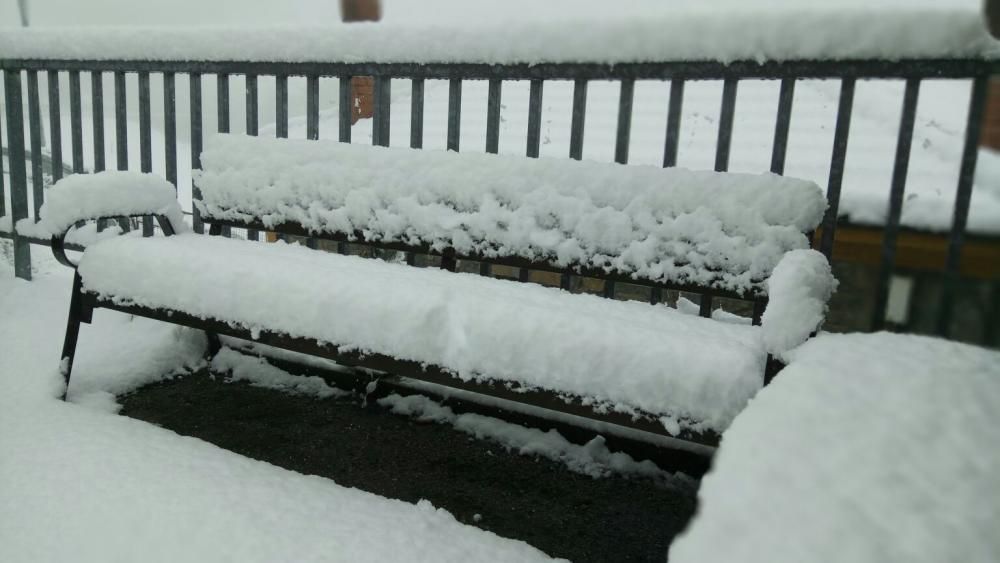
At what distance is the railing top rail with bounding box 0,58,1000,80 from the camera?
6.19ft

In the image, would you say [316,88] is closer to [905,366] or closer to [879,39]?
[879,39]

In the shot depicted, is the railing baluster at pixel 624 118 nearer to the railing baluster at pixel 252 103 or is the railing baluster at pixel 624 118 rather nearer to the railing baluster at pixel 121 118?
the railing baluster at pixel 252 103

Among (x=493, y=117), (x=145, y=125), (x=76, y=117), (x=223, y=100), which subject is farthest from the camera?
(x=76, y=117)

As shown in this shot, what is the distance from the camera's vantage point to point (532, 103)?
7.97 feet

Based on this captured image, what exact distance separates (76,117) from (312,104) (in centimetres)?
163

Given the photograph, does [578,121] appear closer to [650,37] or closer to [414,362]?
[650,37]

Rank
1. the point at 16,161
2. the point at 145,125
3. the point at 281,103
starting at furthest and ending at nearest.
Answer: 1. the point at 16,161
2. the point at 145,125
3. the point at 281,103

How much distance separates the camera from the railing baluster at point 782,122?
81.7 inches

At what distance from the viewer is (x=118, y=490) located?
5.08ft

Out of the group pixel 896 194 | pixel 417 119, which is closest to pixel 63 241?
pixel 417 119

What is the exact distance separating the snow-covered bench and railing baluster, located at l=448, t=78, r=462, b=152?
312 mm

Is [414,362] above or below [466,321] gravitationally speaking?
below

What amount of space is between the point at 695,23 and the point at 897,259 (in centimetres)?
96

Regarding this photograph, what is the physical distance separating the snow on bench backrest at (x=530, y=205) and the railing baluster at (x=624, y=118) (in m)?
0.28
